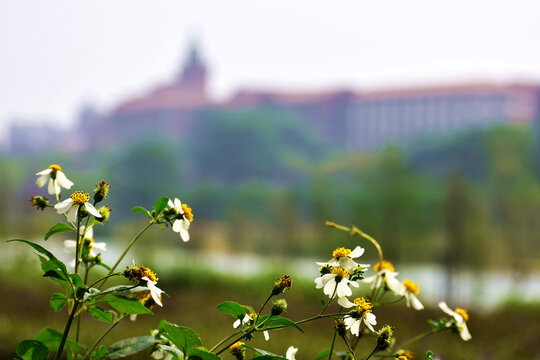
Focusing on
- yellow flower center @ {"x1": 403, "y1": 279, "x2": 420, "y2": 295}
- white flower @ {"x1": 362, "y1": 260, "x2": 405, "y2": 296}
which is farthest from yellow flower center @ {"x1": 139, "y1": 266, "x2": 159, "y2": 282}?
yellow flower center @ {"x1": 403, "y1": 279, "x2": 420, "y2": 295}

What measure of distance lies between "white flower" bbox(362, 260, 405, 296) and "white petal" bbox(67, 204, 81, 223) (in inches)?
17.2

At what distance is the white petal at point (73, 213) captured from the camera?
2.75 feet

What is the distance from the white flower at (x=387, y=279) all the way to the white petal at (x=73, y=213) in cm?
44

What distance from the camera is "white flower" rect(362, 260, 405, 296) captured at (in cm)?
99

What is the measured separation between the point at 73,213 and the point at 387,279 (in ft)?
1.58

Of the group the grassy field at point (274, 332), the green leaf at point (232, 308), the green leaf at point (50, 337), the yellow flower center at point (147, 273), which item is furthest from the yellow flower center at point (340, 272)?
the grassy field at point (274, 332)

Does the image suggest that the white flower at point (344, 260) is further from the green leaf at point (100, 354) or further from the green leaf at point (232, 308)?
the green leaf at point (100, 354)

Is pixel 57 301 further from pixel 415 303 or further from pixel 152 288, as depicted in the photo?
pixel 415 303

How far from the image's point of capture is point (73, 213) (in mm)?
848

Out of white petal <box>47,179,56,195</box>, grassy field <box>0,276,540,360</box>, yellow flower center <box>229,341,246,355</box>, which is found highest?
white petal <box>47,179,56,195</box>

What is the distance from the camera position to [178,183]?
49.0 meters

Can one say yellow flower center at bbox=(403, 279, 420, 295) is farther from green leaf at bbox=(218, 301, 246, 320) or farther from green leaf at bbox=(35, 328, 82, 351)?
green leaf at bbox=(35, 328, 82, 351)

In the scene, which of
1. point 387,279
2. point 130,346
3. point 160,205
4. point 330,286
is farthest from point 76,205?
point 387,279

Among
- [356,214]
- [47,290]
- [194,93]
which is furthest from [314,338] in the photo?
[194,93]
